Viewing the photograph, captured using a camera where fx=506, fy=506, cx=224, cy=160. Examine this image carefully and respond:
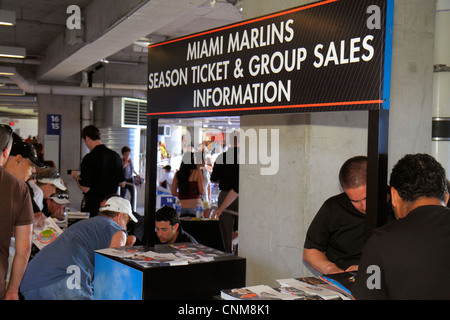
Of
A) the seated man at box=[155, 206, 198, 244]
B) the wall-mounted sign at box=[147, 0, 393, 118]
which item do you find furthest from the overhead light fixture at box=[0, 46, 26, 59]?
the wall-mounted sign at box=[147, 0, 393, 118]

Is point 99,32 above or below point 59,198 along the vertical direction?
above

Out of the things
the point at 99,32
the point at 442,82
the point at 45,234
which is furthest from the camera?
the point at 99,32

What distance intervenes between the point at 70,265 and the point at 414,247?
2.05 metres

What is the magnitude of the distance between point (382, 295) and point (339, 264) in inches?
38.4

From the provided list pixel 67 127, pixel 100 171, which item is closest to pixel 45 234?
pixel 100 171

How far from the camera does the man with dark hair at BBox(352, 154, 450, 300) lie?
5.07 feet

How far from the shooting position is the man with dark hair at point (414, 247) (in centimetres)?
154

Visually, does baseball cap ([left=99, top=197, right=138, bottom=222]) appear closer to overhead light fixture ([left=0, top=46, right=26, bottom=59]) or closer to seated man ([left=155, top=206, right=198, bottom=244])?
seated man ([left=155, top=206, right=198, bottom=244])

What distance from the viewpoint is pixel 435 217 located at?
5.19ft

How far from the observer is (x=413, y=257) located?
1.55 meters

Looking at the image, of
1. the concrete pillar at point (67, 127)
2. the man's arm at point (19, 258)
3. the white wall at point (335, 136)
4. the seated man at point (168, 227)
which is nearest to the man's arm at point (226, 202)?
the seated man at point (168, 227)

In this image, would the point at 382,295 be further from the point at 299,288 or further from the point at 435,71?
the point at 435,71

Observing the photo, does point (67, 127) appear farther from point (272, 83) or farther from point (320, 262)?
point (272, 83)
